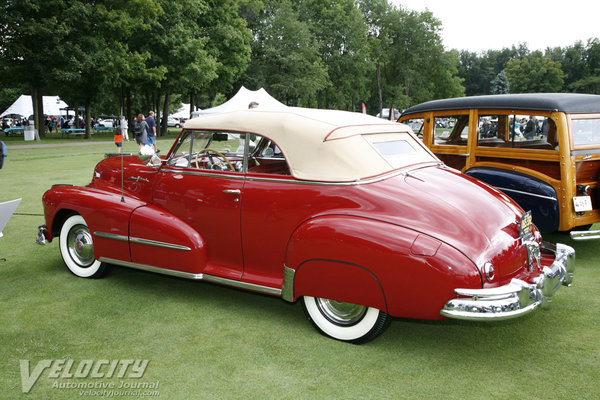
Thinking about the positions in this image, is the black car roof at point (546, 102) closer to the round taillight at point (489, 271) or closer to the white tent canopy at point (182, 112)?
the round taillight at point (489, 271)

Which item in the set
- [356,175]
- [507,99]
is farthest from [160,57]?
[356,175]

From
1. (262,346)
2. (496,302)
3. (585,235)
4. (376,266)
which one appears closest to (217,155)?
(262,346)

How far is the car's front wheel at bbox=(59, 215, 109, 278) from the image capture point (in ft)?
16.3

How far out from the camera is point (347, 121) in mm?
4066

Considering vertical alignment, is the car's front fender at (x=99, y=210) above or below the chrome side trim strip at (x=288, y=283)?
above

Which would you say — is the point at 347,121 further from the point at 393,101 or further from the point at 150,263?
the point at 393,101

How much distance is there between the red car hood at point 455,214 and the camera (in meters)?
3.18

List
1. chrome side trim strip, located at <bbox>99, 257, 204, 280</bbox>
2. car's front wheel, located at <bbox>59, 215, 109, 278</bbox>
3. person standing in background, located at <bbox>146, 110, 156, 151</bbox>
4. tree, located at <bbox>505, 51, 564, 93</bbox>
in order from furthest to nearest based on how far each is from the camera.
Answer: tree, located at <bbox>505, 51, 564, 93</bbox> < person standing in background, located at <bbox>146, 110, 156, 151</bbox> < car's front wheel, located at <bbox>59, 215, 109, 278</bbox> < chrome side trim strip, located at <bbox>99, 257, 204, 280</bbox>

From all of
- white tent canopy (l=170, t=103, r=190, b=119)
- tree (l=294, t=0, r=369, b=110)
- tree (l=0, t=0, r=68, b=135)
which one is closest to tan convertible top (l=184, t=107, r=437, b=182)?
tree (l=0, t=0, r=68, b=135)

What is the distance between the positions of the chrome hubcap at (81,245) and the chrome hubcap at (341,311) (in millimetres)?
2706

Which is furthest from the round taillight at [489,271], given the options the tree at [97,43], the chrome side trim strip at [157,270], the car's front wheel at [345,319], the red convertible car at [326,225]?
the tree at [97,43]

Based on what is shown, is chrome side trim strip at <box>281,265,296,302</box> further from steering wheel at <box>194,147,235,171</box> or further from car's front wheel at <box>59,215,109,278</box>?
car's front wheel at <box>59,215,109,278</box>

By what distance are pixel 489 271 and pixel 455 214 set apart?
45 centimetres

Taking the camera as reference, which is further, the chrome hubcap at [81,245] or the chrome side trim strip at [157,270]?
the chrome hubcap at [81,245]
